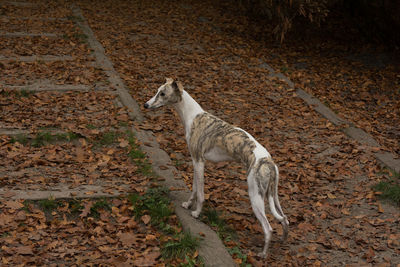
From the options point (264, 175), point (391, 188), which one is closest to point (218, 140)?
point (264, 175)

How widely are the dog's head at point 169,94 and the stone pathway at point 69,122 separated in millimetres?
1246

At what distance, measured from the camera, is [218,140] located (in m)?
6.05

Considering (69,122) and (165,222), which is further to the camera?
(69,122)

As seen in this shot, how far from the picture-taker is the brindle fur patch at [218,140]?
5.82m

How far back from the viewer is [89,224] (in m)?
6.04

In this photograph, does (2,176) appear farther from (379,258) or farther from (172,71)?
(172,71)

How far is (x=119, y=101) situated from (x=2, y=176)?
11.6 ft

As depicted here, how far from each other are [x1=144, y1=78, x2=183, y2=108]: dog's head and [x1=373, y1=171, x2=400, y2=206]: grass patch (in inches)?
135

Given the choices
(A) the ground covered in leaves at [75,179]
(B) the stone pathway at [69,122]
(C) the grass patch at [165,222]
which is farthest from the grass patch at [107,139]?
(C) the grass patch at [165,222]

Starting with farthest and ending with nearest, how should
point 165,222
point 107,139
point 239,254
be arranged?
1. point 107,139
2. point 165,222
3. point 239,254

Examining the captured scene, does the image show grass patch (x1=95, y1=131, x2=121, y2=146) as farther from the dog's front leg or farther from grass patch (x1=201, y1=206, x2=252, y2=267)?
the dog's front leg

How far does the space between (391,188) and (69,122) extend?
18.1 ft

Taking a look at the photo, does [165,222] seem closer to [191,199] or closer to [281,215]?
[191,199]

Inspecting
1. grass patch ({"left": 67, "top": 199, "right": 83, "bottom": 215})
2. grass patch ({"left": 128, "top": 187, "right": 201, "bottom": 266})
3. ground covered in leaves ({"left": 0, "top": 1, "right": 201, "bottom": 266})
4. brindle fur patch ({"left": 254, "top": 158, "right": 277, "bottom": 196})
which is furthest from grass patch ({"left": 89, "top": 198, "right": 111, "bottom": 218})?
brindle fur patch ({"left": 254, "top": 158, "right": 277, "bottom": 196})
